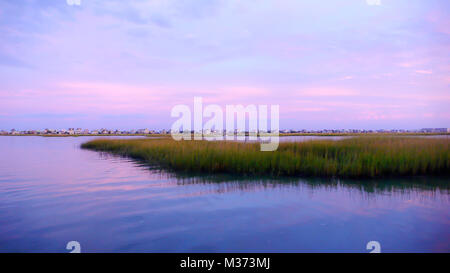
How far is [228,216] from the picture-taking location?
5.94m

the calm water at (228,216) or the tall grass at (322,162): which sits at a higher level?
the tall grass at (322,162)

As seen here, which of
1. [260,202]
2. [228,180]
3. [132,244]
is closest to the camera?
[132,244]

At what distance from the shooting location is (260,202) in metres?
6.98

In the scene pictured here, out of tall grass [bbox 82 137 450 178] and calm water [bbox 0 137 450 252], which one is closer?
calm water [bbox 0 137 450 252]

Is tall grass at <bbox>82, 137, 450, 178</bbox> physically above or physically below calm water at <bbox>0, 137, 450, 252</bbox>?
above

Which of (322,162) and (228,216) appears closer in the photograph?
(228,216)

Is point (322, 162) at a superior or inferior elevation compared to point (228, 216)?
superior

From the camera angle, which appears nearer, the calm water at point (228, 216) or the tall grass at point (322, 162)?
the calm water at point (228, 216)

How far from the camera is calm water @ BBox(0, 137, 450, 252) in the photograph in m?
4.64

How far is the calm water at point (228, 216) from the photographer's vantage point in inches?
183

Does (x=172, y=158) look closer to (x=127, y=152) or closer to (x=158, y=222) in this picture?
(x=158, y=222)
